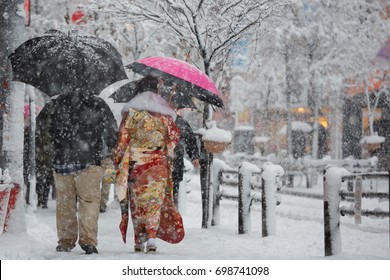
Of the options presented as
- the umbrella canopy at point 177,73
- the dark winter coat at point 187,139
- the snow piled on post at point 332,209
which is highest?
the umbrella canopy at point 177,73

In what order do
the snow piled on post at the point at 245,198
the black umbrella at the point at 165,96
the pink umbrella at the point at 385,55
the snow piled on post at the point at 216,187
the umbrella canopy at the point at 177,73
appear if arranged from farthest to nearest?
the snow piled on post at the point at 216,187
the snow piled on post at the point at 245,198
the black umbrella at the point at 165,96
the umbrella canopy at the point at 177,73
the pink umbrella at the point at 385,55

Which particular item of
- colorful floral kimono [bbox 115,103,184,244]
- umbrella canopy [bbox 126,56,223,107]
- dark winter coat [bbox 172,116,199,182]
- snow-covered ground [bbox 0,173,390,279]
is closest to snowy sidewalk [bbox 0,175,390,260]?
snow-covered ground [bbox 0,173,390,279]

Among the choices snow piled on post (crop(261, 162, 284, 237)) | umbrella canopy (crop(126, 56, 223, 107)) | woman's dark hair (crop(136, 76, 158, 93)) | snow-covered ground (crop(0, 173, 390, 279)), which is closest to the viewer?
snow-covered ground (crop(0, 173, 390, 279))

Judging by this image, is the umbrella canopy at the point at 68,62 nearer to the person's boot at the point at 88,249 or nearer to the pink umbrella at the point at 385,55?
the person's boot at the point at 88,249

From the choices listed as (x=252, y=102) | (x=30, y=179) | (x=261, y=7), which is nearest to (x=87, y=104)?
(x=261, y=7)

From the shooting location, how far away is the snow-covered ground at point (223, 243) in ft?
18.4

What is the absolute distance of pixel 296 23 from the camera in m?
20.8

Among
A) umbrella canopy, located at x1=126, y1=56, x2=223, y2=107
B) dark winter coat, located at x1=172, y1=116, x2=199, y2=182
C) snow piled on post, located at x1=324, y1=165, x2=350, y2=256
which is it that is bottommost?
snow piled on post, located at x1=324, y1=165, x2=350, y2=256

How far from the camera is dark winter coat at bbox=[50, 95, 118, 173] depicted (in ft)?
18.9

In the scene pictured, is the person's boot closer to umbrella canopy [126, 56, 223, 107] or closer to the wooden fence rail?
umbrella canopy [126, 56, 223, 107]

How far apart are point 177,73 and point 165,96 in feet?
2.35

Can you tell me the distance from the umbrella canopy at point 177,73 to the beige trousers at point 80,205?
127 centimetres

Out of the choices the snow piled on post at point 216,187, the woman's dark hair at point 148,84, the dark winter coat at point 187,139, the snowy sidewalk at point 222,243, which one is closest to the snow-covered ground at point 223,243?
the snowy sidewalk at point 222,243

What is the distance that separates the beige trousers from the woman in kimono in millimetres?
292
